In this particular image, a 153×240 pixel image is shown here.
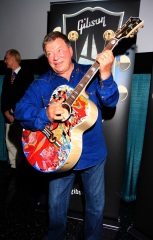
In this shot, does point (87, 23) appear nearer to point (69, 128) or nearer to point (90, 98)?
point (90, 98)

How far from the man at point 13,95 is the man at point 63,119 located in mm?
1555

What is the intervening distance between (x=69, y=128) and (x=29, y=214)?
54.1 inches

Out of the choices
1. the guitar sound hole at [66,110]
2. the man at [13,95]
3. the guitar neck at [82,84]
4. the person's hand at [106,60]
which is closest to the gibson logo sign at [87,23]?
the guitar neck at [82,84]

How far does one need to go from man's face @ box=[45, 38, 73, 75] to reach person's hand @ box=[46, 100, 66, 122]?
284 millimetres

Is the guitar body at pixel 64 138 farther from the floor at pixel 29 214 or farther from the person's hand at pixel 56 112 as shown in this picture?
the floor at pixel 29 214

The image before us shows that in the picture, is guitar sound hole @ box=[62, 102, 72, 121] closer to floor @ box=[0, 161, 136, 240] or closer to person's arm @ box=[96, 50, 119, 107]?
person's arm @ box=[96, 50, 119, 107]

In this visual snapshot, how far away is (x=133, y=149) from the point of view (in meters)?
2.62

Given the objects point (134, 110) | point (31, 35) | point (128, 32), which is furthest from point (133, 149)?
point (31, 35)

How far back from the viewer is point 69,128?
4.92ft

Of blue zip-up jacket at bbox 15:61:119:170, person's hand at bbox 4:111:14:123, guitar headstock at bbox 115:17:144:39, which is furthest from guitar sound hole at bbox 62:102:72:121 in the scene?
person's hand at bbox 4:111:14:123

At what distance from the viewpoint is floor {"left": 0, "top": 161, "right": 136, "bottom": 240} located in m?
2.07

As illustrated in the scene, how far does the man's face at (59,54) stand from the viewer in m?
1.59

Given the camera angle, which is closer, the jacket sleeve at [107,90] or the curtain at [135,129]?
the jacket sleeve at [107,90]

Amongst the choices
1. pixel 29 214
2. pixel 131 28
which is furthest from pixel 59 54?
pixel 29 214
